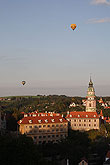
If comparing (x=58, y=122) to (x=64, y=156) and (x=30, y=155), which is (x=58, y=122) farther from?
(x=30, y=155)

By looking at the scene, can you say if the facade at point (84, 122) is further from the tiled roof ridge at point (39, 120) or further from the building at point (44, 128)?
the building at point (44, 128)

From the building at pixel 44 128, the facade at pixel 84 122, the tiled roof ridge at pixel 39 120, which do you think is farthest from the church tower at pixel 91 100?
the building at pixel 44 128

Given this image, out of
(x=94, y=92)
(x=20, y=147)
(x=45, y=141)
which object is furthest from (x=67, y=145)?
(x=94, y=92)

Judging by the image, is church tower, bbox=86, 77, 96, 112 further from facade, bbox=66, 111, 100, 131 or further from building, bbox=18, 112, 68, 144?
building, bbox=18, 112, 68, 144

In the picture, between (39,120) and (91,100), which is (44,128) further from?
(91,100)

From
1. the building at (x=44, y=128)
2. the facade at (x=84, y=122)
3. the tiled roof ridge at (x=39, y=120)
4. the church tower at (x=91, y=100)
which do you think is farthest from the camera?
the church tower at (x=91, y=100)

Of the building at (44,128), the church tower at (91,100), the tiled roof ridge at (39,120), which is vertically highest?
the church tower at (91,100)

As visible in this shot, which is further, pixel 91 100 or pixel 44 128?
pixel 91 100

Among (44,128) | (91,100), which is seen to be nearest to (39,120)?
(44,128)
